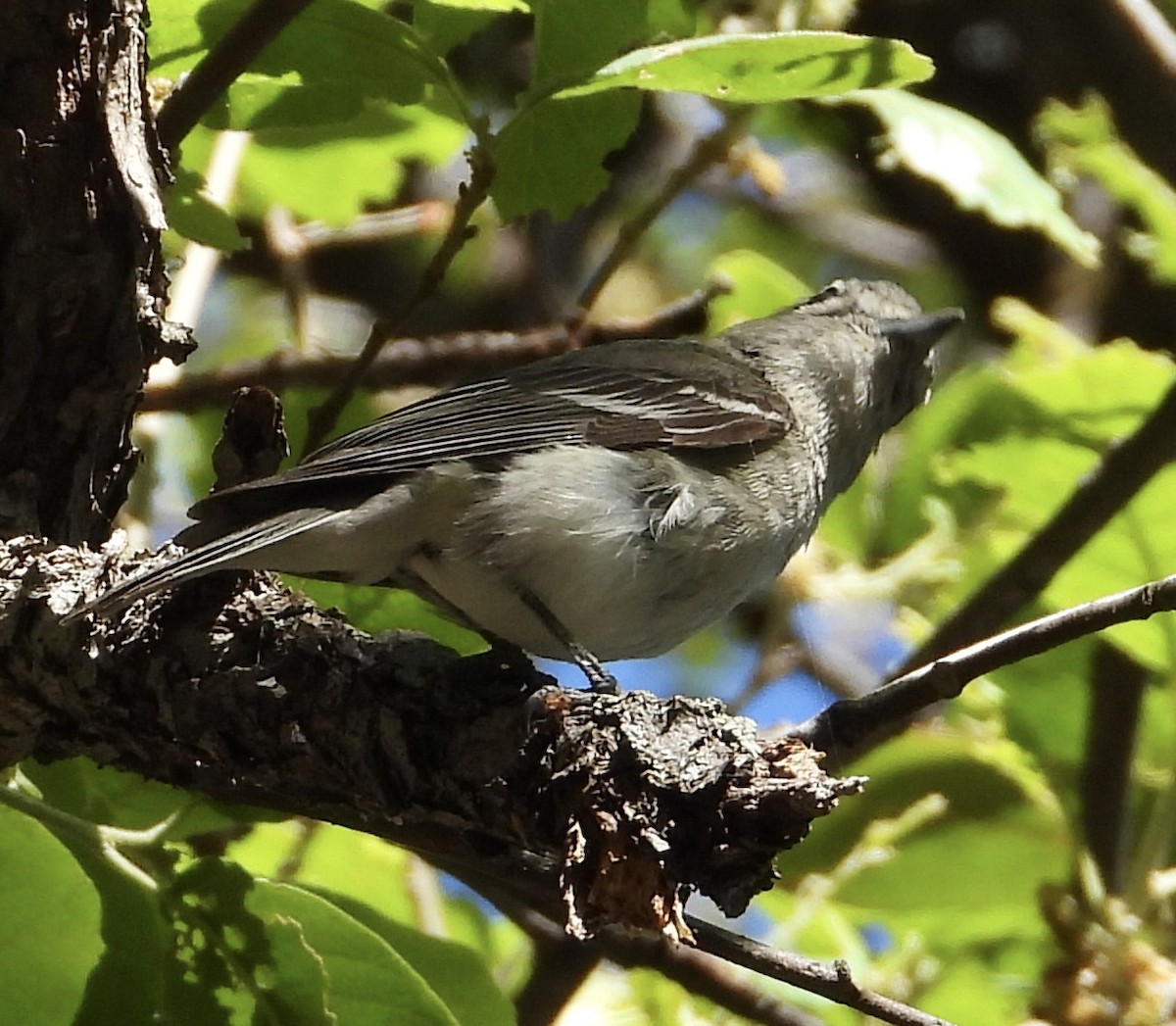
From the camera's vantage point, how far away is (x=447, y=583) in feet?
7.69

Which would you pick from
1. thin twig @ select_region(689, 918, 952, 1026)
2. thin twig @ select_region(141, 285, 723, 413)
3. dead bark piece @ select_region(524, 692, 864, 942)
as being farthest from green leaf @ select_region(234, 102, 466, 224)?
thin twig @ select_region(689, 918, 952, 1026)

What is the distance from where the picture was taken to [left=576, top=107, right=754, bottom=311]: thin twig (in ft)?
8.09

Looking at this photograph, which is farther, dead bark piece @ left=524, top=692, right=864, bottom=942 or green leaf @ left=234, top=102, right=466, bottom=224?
green leaf @ left=234, top=102, right=466, bottom=224

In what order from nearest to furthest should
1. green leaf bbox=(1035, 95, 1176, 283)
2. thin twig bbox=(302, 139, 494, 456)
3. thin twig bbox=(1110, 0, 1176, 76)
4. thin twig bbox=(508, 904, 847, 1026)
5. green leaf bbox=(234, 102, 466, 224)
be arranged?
1. thin twig bbox=(302, 139, 494, 456)
2. thin twig bbox=(508, 904, 847, 1026)
3. green leaf bbox=(1035, 95, 1176, 283)
4. green leaf bbox=(234, 102, 466, 224)
5. thin twig bbox=(1110, 0, 1176, 76)

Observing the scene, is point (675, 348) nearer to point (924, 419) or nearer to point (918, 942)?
point (924, 419)

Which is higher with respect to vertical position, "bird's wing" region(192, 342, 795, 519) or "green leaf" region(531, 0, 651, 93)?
"green leaf" region(531, 0, 651, 93)

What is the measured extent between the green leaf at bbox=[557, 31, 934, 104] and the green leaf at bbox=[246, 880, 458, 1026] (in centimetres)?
96

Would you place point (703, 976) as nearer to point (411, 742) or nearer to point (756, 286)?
point (411, 742)

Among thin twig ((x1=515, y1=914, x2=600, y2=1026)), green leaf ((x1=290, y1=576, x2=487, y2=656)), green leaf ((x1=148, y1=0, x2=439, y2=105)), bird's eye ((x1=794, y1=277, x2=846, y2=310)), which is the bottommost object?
thin twig ((x1=515, y1=914, x2=600, y2=1026))

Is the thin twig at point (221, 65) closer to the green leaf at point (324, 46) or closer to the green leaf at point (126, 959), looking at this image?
the green leaf at point (324, 46)

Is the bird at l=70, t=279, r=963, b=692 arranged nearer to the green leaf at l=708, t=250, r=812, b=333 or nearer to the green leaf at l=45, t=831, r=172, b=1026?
the green leaf at l=708, t=250, r=812, b=333

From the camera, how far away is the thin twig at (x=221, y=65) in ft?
5.58

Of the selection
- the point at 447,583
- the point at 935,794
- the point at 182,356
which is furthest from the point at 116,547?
the point at 935,794

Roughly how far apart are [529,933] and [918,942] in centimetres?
63
